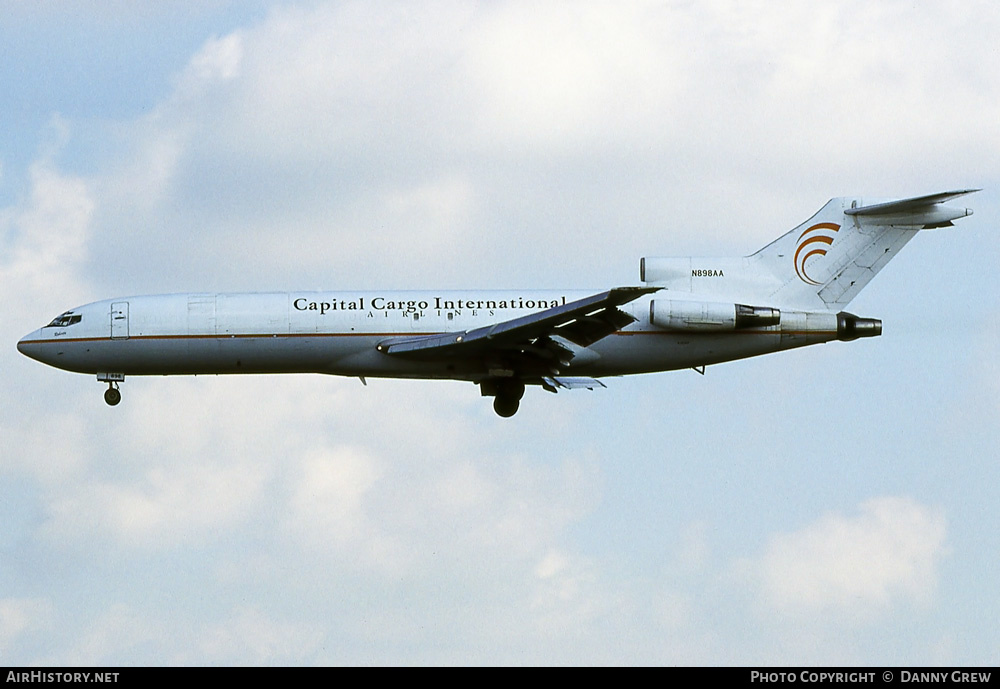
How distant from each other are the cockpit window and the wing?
8404mm

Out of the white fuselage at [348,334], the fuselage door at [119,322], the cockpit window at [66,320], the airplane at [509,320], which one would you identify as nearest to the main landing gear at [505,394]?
the airplane at [509,320]

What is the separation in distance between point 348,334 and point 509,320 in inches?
167

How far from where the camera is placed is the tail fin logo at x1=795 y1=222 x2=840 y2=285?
37469 millimetres

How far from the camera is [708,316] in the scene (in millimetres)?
35844

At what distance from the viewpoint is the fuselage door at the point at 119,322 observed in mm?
37062

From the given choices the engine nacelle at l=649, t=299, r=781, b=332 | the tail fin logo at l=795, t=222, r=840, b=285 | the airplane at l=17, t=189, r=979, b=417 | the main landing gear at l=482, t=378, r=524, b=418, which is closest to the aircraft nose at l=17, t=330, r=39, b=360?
the airplane at l=17, t=189, r=979, b=417

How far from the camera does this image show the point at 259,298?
37.1 m

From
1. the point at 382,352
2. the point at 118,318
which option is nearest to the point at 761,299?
the point at 382,352

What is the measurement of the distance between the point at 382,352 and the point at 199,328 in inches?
192

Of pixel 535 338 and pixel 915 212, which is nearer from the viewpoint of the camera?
pixel 535 338

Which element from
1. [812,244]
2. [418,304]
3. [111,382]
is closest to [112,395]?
[111,382]

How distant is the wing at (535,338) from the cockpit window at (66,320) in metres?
8.40

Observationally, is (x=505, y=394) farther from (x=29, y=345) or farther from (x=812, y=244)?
(x=29, y=345)
